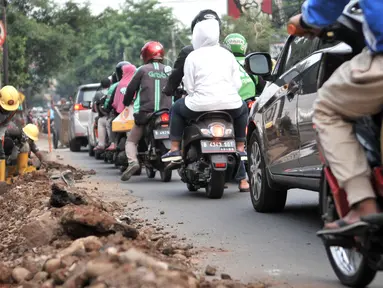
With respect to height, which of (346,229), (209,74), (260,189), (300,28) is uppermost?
(300,28)

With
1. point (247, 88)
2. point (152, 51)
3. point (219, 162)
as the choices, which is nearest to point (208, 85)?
point (219, 162)

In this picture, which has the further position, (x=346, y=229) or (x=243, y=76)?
(x=243, y=76)

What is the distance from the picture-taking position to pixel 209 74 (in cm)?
1158

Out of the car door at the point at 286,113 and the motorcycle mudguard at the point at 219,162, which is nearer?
the car door at the point at 286,113

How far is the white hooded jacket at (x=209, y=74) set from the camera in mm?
11508

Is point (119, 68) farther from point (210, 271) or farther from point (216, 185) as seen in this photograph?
→ point (210, 271)

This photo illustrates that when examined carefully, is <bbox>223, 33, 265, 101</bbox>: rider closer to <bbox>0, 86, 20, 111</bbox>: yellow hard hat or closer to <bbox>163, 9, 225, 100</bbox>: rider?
<bbox>163, 9, 225, 100</bbox>: rider

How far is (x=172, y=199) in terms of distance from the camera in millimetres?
11883

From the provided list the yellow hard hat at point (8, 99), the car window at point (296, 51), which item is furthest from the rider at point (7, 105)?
the car window at point (296, 51)

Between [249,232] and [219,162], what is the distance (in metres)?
2.83

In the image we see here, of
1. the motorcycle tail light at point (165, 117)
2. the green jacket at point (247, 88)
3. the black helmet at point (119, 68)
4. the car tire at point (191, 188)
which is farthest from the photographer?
the black helmet at point (119, 68)

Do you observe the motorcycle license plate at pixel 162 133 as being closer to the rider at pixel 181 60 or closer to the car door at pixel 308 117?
the rider at pixel 181 60

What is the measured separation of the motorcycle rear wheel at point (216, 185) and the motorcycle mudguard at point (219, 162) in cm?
8

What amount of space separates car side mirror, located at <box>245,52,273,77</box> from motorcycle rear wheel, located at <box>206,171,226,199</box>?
7.35 feet
